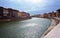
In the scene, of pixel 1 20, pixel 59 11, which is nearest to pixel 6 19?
pixel 1 20

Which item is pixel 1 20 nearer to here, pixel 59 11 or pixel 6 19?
pixel 6 19

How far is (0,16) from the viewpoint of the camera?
35.8m

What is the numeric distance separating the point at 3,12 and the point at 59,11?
26012mm

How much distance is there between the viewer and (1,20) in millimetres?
35094

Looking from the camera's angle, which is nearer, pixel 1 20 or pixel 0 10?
pixel 1 20

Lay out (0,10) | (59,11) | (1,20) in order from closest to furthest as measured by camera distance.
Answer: (1,20), (0,10), (59,11)

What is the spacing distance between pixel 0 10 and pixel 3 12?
153cm

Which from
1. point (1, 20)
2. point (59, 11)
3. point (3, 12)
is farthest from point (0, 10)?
point (59, 11)

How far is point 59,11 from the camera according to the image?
5341cm

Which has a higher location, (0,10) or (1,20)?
(0,10)

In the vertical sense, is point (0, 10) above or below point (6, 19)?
above

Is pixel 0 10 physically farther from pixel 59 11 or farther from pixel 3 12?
pixel 59 11

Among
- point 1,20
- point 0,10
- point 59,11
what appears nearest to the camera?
point 1,20

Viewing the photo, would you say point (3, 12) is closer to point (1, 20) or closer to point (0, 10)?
point (0, 10)
